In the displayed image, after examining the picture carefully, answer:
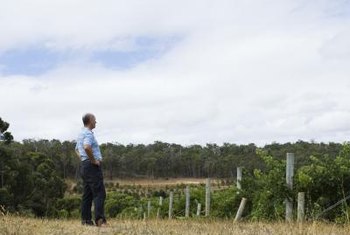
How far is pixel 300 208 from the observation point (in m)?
11.2

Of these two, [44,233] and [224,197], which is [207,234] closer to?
[44,233]

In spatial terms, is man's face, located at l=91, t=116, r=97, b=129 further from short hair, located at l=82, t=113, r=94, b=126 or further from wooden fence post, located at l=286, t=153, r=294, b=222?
wooden fence post, located at l=286, t=153, r=294, b=222

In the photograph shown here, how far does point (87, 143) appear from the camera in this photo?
8.96 metres

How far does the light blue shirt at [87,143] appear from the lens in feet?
29.7

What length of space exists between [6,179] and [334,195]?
28688 mm

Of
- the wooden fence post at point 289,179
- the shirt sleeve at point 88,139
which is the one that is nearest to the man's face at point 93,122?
the shirt sleeve at point 88,139

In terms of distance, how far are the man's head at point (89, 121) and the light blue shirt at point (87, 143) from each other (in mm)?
72

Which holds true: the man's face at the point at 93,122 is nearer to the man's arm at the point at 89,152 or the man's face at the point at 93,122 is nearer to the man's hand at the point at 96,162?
the man's arm at the point at 89,152

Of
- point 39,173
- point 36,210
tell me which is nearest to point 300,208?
point 36,210

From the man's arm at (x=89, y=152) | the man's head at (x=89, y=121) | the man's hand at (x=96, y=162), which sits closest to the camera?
the man's arm at (x=89, y=152)

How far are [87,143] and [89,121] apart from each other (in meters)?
0.46

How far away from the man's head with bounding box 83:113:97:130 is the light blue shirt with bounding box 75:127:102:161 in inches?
2.9

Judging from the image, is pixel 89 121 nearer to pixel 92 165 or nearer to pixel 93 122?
pixel 93 122

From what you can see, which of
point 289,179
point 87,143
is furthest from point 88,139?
point 289,179
